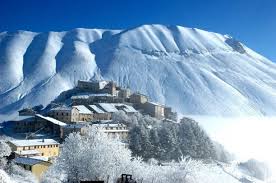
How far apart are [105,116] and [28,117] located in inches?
644

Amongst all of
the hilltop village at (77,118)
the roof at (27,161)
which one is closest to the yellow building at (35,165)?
the roof at (27,161)

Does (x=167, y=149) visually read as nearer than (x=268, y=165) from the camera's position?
Yes

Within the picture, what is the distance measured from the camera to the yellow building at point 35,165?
203 ft

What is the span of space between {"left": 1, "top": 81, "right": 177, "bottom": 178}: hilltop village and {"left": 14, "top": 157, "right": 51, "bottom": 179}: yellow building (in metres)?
1.63

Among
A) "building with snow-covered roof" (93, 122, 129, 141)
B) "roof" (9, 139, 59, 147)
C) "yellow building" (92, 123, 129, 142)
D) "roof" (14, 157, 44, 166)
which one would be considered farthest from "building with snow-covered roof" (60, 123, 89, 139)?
A: "roof" (14, 157, 44, 166)

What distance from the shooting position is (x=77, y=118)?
101125 mm

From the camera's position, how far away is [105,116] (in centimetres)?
10456

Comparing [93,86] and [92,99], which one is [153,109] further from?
[93,86]

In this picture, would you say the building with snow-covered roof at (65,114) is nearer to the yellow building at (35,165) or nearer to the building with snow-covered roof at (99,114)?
the building with snow-covered roof at (99,114)

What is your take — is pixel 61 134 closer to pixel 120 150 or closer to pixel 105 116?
pixel 105 116

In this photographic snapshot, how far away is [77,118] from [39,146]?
65.9ft

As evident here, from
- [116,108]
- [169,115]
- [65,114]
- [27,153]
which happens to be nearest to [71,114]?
[65,114]

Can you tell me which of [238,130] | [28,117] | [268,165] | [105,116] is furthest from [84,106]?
[238,130]

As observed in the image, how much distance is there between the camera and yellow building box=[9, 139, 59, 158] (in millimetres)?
78338
